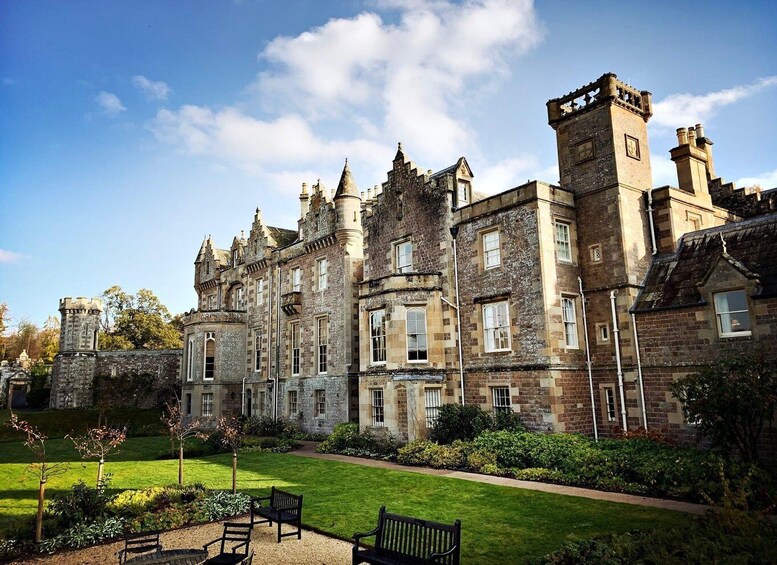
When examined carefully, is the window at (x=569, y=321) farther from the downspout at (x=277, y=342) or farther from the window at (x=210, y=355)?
the window at (x=210, y=355)

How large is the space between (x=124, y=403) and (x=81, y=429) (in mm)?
7998

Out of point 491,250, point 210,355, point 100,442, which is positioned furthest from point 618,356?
point 210,355

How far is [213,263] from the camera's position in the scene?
43.4 m

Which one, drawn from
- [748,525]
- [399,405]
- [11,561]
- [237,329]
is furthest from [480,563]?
[237,329]

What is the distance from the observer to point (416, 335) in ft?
77.0

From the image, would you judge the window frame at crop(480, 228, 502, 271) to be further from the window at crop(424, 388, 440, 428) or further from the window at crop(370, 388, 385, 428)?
the window at crop(370, 388, 385, 428)

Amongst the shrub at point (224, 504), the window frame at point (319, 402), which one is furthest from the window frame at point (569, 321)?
the window frame at point (319, 402)

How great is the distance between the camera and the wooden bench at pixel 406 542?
7871mm

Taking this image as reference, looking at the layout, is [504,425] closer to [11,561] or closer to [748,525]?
[748,525]

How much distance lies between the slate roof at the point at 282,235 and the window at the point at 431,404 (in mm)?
18473

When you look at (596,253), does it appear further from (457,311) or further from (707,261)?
(457,311)

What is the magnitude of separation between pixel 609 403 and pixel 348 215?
16576 mm

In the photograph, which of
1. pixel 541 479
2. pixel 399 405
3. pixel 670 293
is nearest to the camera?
pixel 541 479

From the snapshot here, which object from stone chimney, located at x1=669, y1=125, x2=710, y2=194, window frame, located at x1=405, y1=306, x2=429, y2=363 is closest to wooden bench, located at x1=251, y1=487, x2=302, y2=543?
window frame, located at x1=405, y1=306, x2=429, y2=363
